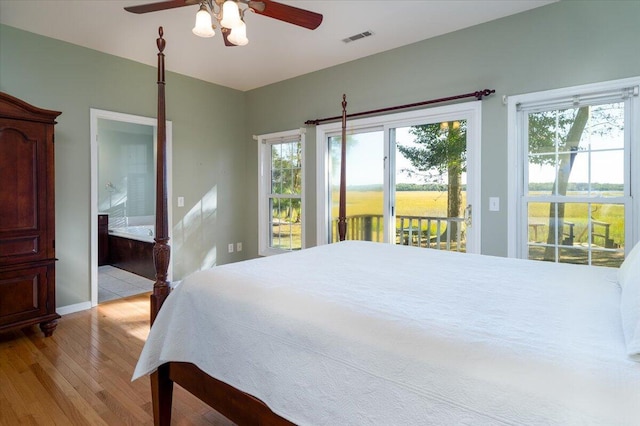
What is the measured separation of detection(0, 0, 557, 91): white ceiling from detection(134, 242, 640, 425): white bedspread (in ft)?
7.15

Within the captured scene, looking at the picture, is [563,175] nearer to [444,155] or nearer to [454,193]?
[454,193]

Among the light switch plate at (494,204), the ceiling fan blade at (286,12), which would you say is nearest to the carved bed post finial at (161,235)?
the ceiling fan blade at (286,12)

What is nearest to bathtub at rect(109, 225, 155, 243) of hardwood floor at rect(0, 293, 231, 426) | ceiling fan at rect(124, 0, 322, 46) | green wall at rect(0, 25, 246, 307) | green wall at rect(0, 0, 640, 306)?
green wall at rect(0, 25, 246, 307)

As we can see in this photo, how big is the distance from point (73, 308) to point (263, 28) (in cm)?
326

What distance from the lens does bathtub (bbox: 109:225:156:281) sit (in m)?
4.80

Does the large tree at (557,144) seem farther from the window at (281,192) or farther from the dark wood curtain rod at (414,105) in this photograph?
the window at (281,192)

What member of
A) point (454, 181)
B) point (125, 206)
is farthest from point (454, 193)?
point (125, 206)

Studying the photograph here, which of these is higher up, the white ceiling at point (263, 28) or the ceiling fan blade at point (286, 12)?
the white ceiling at point (263, 28)

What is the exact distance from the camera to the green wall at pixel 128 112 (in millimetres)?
3252

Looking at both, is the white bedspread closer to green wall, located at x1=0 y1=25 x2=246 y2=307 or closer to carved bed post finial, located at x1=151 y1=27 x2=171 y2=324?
carved bed post finial, located at x1=151 y1=27 x2=171 y2=324

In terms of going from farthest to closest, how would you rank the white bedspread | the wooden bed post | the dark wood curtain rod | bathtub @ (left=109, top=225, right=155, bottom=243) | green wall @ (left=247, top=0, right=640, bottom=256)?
bathtub @ (left=109, top=225, right=155, bottom=243) → the dark wood curtain rod → green wall @ (left=247, top=0, right=640, bottom=256) → the wooden bed post → the white bedspread

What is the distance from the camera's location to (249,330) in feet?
3.92

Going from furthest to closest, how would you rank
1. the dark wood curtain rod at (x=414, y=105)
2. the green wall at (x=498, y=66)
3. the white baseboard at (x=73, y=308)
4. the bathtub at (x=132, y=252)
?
1. the bathtub at (x=132, y=252)
2. the white baseboard at (x=73, y=308)
3. the dark wood curtain rod at (x=414, y=105)
4. the green wall at (x=498, y=66)

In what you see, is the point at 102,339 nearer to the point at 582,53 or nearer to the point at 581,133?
the point at 581,133
